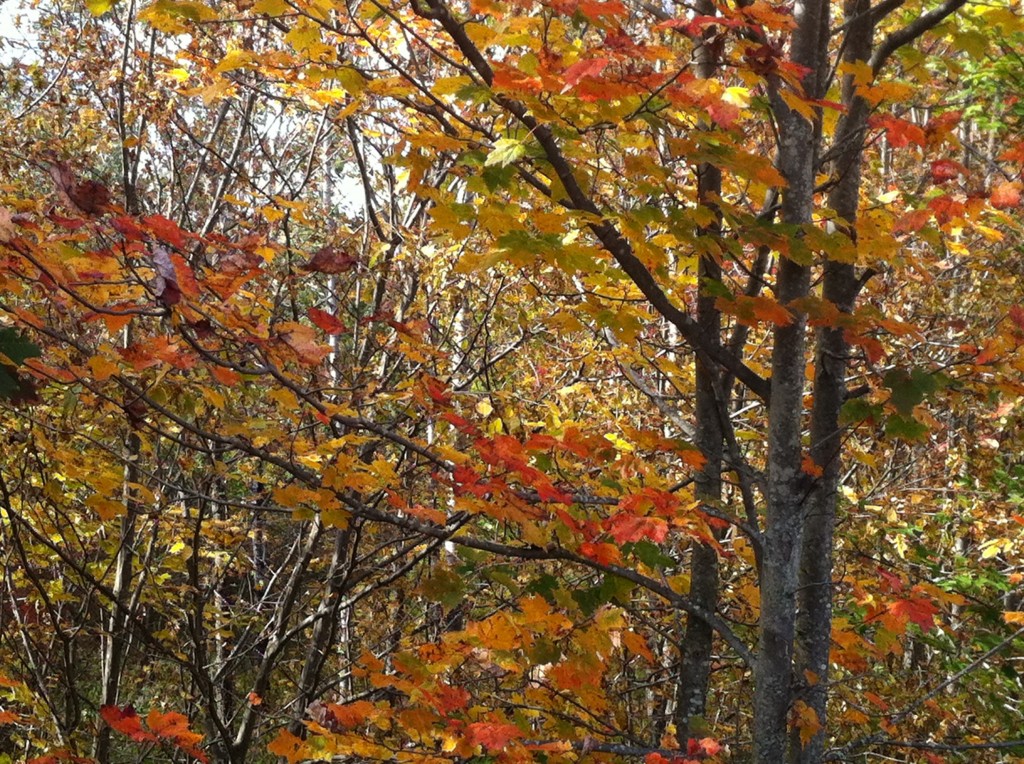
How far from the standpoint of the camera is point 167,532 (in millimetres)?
4719

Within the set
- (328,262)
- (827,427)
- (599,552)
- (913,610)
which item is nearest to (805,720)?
(913,610)

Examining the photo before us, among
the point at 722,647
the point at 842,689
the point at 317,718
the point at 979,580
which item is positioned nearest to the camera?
the point at 317,718

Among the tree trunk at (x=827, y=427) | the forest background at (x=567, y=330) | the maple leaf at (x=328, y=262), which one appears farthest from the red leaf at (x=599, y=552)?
the maple leaf at (x=328, y=262)

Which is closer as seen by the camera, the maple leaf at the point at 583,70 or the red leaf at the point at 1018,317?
the maple leaf at the point at 583,70

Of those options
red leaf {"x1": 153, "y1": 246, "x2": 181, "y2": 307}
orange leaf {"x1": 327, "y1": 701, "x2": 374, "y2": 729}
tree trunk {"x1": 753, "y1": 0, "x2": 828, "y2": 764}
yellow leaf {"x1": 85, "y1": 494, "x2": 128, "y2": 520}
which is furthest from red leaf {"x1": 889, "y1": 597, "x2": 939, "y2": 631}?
yellow leaf {"x1": 85, "y1": 494, "x2": 128, "y2": 520}

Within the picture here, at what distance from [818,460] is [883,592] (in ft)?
3.02

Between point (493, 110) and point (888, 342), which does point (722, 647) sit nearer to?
point (888, 342)

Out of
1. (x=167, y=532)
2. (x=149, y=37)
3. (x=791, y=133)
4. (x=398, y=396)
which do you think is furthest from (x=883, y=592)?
(x=149, y=37)

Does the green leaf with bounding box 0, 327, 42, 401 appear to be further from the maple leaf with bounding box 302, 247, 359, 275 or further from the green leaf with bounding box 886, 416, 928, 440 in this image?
the green leaf with bounding box 886, 416, 928, 440

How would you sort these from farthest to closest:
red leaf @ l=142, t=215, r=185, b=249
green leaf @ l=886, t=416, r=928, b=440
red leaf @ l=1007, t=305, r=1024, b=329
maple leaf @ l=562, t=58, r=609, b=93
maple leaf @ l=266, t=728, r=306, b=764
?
maple leaf @ l=266, t=728, r=306, b=764, red leaf @ l=1007, t=305, r=1024, b=329, green leaf @ l=886, t=416, r=928, b=440, red leaf @ l=142, t=215, r=185, b=249, maple leaf @ l=562, t=58, r=609, b=93

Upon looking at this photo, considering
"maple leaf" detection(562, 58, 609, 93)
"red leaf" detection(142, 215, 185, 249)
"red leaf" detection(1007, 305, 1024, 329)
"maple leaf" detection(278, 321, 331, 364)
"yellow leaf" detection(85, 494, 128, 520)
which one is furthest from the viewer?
"yellow leaf" detection(85, 494, 128, 520)

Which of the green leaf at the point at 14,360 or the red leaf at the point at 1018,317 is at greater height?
the red leaf at the point at 1018,317

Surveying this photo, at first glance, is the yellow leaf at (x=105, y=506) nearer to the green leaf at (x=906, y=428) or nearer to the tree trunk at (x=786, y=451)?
the tree trunk at (x=786, y=451)

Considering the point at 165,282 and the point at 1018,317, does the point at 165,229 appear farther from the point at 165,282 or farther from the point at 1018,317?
the point at 1018,317
